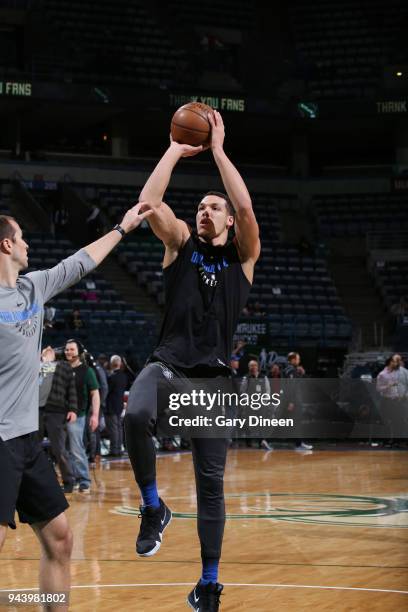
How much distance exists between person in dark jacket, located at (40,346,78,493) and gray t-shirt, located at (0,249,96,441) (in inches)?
305

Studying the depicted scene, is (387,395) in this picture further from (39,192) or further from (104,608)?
(39,192)

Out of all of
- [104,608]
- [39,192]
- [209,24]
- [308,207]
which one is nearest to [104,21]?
[209,24]

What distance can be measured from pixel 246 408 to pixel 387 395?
2.97 m

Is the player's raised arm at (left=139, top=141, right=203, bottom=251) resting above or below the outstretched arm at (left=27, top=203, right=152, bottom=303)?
above

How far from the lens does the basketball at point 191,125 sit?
5523mm

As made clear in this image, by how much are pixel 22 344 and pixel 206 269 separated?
46.6 inches

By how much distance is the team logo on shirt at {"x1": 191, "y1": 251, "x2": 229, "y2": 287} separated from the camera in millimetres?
5512

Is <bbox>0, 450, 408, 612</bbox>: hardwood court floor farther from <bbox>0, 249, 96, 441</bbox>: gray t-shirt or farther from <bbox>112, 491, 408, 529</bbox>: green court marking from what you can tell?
<bbox>0, 249, 96, 441</bbox>: gray t-shirt

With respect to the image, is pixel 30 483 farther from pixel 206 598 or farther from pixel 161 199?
pixel 161 199

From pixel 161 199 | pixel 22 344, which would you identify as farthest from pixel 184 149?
pixel 22 344

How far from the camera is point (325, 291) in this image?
29.5 metres

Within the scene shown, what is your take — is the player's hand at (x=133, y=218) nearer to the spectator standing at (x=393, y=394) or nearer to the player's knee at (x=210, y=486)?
the player's knee at (x=210, y=486)

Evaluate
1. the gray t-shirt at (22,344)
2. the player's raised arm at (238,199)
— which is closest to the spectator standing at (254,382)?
the player's raised arm at (238,199)

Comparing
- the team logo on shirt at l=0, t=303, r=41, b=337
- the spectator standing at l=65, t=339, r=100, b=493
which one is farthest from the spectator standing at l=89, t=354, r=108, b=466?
the team logo on shirt at l=0, t=303, r=41, b=337
